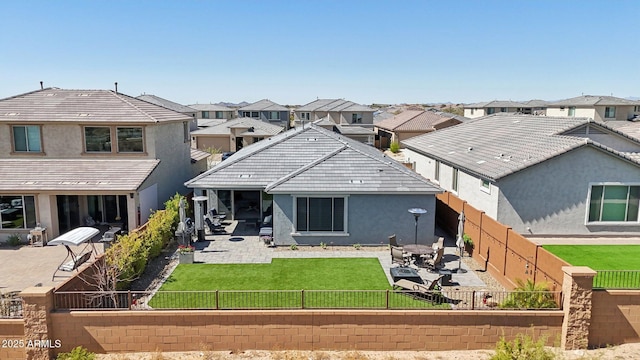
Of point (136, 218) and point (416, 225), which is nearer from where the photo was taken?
point (416, 225)

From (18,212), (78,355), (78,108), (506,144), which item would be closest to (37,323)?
(78,355)

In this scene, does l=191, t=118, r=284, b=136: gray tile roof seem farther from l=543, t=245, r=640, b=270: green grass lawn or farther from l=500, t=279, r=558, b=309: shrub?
l=500, t=279, r=558, b=309: shrub

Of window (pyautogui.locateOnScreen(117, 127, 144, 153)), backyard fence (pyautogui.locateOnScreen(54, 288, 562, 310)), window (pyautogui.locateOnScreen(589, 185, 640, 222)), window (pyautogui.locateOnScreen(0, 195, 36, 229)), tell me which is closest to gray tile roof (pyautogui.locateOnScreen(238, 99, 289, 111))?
window (pyautogui.locateOnScreen(117, 127, 144, 153))

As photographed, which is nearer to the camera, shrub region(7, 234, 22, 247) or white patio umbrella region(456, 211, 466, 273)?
white patio umbrella region(456, 211, 466, 273)

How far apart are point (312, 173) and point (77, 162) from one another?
12.8 m

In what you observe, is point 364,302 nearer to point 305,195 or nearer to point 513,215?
point 305,195

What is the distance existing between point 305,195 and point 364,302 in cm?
761

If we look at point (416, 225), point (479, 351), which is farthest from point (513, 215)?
point (479, 351)

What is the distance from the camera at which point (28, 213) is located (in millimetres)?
21391

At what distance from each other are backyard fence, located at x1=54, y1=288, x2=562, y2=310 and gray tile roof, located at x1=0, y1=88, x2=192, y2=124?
12.6 m

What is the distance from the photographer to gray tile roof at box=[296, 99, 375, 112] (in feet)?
223

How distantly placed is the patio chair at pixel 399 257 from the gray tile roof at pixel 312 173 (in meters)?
3.22

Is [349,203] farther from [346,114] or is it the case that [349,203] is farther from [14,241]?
[346,114]

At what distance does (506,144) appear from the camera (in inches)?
941
